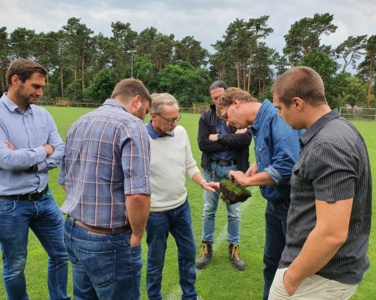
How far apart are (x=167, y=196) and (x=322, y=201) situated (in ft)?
Answer: 5.91

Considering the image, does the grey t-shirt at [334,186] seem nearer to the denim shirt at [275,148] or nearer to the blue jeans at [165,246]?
the denim shirt at [275,148]

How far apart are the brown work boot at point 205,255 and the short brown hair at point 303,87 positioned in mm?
3011

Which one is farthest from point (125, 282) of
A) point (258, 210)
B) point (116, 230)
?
point (258, 210)

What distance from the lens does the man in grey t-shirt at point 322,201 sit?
5.00 feet

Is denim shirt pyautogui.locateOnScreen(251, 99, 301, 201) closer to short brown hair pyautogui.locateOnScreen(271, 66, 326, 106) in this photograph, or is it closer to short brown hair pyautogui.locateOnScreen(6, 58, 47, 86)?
short brown hair pyautogui.locateOnScreen(271, 66, 326, 106)

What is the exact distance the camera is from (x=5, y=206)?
2834 mm

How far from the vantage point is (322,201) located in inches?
60.9

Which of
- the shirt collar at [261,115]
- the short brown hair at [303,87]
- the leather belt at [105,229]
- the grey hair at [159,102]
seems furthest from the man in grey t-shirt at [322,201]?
the grey hair at [159,102]

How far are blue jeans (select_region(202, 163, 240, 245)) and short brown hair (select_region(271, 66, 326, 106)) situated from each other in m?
2.61

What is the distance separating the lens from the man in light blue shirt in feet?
9.32

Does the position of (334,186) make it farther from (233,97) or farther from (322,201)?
(233,97)

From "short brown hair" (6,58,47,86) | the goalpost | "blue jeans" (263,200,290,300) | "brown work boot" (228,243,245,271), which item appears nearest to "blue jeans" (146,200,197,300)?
"blue jeans" (263,200,290,300)

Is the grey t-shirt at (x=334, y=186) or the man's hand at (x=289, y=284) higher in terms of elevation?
the grey t-shirt at (x=334, y=186)

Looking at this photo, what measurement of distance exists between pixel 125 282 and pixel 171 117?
4.92ft
